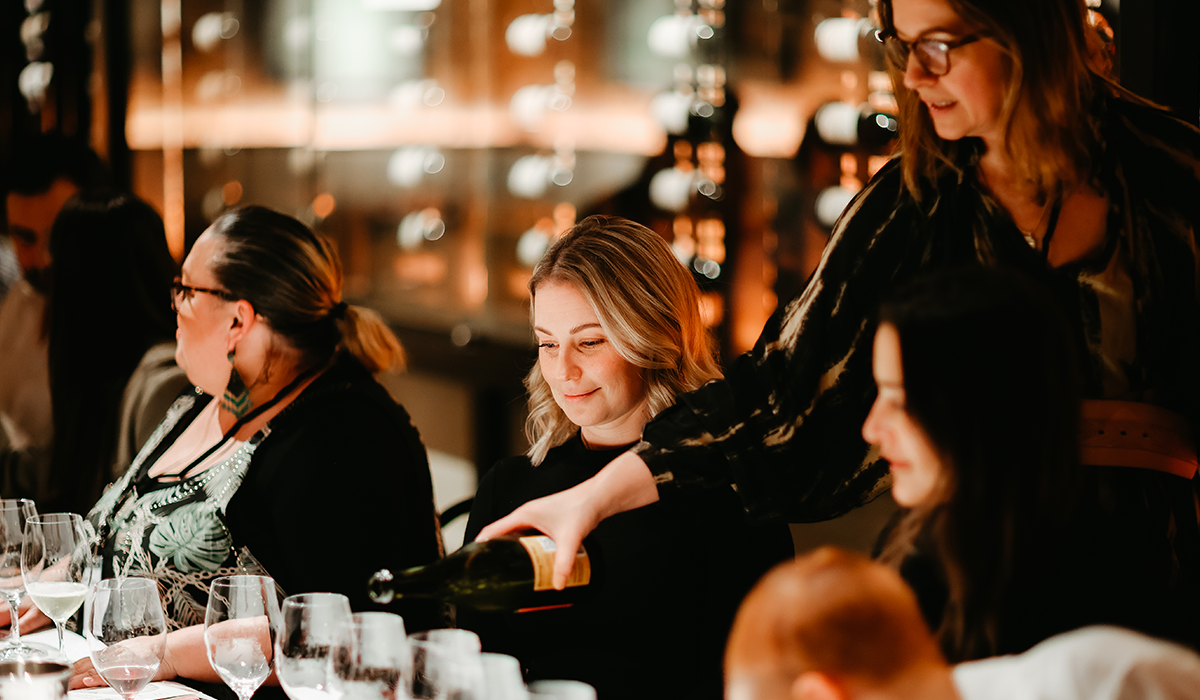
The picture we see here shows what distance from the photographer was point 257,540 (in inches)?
74.5

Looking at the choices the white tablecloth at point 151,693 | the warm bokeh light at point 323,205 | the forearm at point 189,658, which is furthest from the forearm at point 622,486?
the warm bokeh light at point 323,205

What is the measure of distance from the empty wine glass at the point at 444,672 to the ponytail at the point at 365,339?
43.7 inches

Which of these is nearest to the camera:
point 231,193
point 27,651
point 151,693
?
point 151,693

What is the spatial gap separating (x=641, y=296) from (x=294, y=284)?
26.7 inches

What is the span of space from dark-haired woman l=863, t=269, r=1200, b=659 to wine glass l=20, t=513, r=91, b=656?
1.11 meters

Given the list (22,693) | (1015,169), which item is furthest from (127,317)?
(1015,169)

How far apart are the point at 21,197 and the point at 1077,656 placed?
3.20 m

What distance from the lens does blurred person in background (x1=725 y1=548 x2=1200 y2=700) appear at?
782 mm

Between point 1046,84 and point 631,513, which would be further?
point 631,513

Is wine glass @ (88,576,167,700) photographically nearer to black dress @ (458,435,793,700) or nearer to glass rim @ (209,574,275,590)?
glass rim @ (209,574,275,590)

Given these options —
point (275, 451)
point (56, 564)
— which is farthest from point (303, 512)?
point (56, 564)

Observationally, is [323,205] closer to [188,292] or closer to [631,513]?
[188,292]

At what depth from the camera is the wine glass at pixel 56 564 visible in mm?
1537

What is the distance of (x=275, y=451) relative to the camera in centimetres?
193
